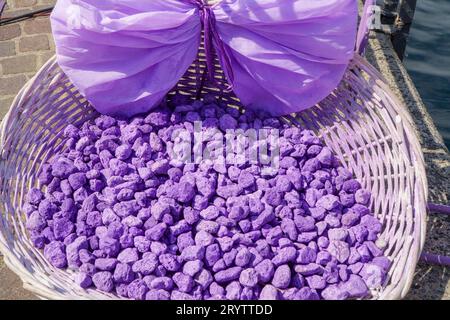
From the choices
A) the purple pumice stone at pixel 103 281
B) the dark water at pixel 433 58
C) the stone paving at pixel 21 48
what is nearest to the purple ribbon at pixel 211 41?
the purple pumice stone at pixel 103 281

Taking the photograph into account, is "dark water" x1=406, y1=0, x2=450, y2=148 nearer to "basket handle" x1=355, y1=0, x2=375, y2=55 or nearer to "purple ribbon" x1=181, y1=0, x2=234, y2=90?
"basket handle" x1=355, y1=0, x2=375, y2=55

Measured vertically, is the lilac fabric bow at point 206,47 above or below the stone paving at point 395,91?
above

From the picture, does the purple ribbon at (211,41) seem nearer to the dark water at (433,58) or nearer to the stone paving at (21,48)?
the stone paving at (21,48)

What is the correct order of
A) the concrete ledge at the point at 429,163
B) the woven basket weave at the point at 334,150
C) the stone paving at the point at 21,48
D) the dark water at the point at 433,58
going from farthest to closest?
the dark water at the point at 433,58 < the stone paving at the point at 21,48 < the concrete ledge at the point at 429,163 < the woven basket weave at the point at 334,150

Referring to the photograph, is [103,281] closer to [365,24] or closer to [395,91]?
[365,24]

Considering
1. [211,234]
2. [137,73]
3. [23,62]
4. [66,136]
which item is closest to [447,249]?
[211,234]

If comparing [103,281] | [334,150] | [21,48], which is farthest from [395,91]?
[21,48]

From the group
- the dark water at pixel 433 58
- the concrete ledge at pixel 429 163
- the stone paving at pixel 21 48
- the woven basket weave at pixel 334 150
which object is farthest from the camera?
the dark water at pixel 433 58
